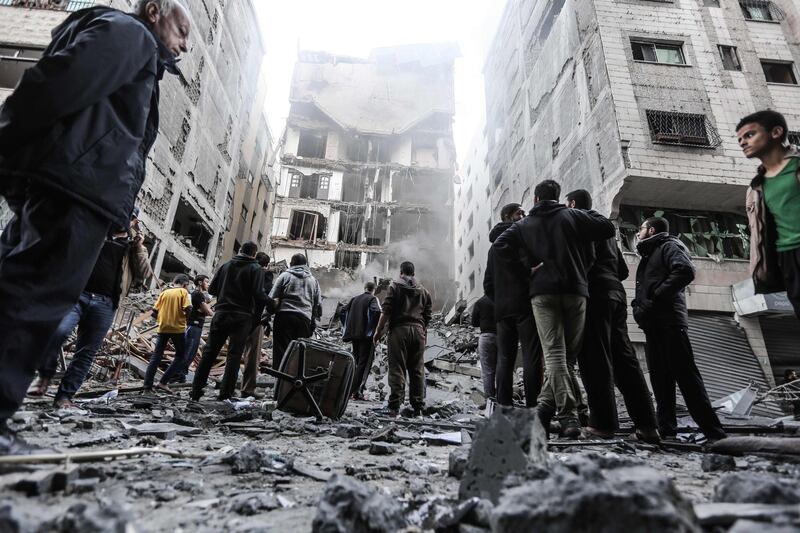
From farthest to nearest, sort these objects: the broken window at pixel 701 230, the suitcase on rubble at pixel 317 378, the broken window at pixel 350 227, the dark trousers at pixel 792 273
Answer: the broken window at pixel 350 227, the broken window at pixel 701 230, the suitcase on rubble at pixel 317 378, the dark trousers at pixel 792 273

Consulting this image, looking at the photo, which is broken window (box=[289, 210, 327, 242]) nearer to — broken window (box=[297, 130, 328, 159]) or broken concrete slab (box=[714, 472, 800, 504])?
broken window (box=[297, 130, 328, 159])

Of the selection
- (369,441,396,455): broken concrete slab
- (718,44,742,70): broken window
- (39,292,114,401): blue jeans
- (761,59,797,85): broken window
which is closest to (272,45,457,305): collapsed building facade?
(718,44,742,70): broken window

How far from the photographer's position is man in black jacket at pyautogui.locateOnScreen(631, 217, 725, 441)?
3211 mm

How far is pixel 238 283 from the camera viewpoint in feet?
15.6

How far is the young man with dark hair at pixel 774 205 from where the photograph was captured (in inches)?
90.7

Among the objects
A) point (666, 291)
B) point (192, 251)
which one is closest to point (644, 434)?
point (666, 291)

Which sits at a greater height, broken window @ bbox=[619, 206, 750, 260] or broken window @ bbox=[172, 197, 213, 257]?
broken window @ bbox=[172, 197, 213, 257]

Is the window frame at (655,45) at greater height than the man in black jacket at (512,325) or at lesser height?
greater

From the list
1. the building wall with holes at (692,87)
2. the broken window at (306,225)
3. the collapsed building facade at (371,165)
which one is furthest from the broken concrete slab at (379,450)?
the broken window at (306,225)

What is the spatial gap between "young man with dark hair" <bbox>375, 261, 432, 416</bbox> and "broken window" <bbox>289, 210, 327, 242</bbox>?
2369cm

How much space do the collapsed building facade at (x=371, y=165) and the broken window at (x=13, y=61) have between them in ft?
49.3

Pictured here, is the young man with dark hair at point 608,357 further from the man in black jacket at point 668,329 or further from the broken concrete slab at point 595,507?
the broken concrete slab at point 595,507

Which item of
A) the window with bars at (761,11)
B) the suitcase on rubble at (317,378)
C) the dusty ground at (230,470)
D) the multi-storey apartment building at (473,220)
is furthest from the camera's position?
the multi-storey apartment building at (473,220)

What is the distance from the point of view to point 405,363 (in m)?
5.03
